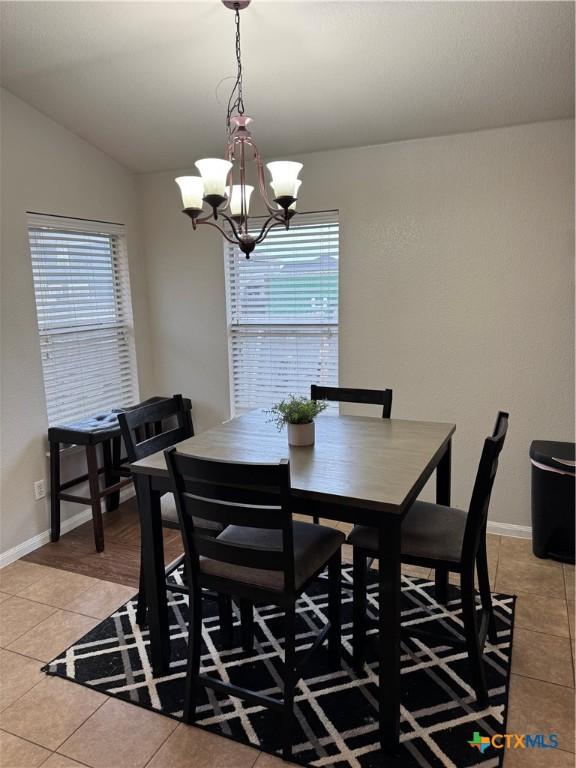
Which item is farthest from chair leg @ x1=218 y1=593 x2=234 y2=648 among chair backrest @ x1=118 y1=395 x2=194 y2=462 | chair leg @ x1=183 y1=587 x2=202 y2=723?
chair backrest @ x1=118 y1=395 x2=194 y2=462

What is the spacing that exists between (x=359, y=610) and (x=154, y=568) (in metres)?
0.81

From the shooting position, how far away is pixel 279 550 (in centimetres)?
162

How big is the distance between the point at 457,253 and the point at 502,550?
1728 mm

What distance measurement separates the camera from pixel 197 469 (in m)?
1.59

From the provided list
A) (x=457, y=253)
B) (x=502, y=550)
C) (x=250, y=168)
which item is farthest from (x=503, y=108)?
(x=502, y=550)

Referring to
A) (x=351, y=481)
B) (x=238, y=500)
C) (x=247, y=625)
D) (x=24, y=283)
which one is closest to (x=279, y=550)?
(x=238, y=500)

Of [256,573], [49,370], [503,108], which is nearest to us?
[256,573]

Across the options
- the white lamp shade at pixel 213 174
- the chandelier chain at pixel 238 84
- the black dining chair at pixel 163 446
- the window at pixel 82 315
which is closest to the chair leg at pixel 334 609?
the black dining chair at pixel 163 446

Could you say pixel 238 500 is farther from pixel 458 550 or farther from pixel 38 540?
pixel 38 540

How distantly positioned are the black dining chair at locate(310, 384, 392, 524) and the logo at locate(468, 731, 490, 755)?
1095 millimetres

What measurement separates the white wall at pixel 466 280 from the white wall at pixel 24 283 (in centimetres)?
148

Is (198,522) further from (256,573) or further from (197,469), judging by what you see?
(197,469)

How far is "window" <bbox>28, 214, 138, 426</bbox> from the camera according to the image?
10.5ft

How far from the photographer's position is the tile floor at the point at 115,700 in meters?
1.70
